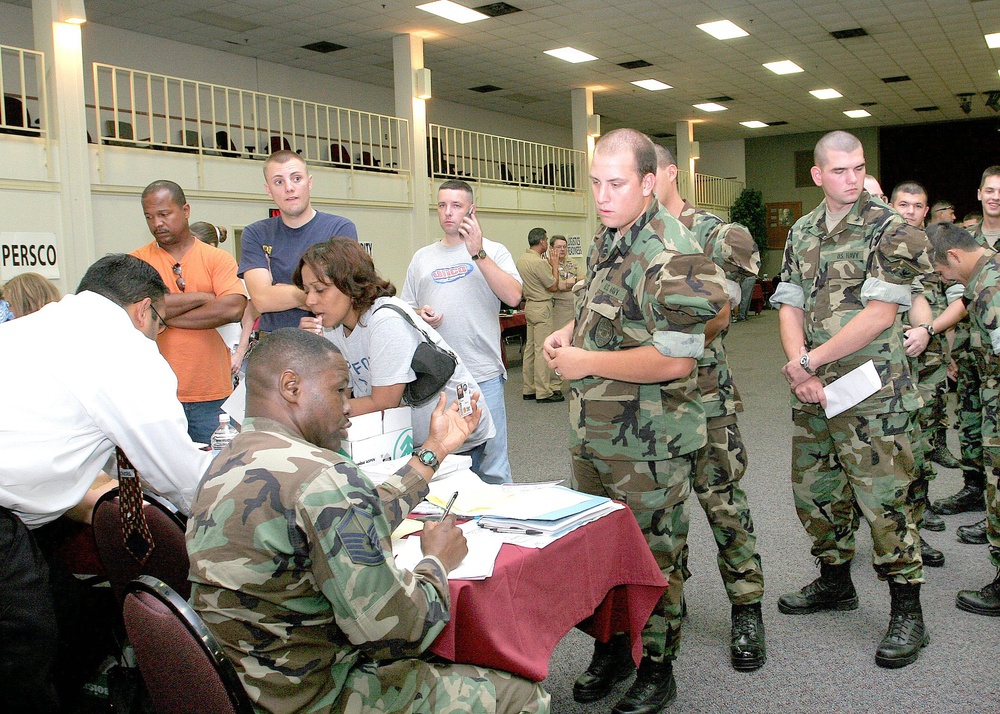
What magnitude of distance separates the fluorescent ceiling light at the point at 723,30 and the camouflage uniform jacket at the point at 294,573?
1113cm

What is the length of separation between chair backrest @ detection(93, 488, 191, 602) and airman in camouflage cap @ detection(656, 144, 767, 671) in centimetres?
156

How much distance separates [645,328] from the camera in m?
2.13

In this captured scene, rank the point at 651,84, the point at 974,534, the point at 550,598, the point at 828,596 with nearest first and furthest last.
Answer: the point at 550,598 → the point at 828,596 → the point at 974,534 → the point at 651,84

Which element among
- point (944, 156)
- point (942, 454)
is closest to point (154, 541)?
point (942, 454)

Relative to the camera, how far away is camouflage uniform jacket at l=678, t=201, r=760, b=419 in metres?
2.65

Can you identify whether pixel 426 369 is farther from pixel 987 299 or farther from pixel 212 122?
pixel 212 122

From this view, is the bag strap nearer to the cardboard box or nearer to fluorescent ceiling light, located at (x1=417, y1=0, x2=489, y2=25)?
the cardboard box

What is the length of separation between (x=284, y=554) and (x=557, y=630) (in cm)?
70

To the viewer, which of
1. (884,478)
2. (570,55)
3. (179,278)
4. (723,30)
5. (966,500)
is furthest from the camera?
(570,55)

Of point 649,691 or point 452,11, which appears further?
point 452,11

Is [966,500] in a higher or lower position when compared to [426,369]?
lower

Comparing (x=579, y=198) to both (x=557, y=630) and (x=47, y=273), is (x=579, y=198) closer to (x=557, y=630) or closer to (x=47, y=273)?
(x=47, y=273)

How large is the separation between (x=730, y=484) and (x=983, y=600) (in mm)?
1185

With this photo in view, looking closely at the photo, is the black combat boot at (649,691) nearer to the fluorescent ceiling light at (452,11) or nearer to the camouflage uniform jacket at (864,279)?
the camouflage uniform jacket at (864,279)
